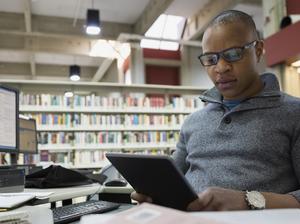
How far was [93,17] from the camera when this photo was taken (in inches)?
253

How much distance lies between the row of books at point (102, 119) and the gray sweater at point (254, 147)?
16.2ft

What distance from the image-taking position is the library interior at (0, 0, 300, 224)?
99cm

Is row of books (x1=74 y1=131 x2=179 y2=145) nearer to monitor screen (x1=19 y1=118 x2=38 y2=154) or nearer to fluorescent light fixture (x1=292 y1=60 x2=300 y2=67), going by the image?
fluorescent light fixture (x1=292 y1=60 x2=300 y2=67)

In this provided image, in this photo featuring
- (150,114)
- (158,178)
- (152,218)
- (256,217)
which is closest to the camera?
(152,218)

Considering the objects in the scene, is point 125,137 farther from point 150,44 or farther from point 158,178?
point 158,178

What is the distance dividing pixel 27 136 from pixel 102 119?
2930mm

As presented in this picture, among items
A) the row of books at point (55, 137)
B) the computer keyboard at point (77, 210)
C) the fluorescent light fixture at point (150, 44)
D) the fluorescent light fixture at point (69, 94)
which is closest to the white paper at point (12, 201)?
the computer keyboard at point (77, 210)

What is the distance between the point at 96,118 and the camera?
6211 mm

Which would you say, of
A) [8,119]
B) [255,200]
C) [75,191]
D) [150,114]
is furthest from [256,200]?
[150,114]

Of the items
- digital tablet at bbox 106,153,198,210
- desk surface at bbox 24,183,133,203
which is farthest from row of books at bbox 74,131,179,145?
digital tablet at bbox 106,153,198,210

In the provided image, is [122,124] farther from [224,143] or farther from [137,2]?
[224,143]

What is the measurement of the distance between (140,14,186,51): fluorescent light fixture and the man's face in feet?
24.4

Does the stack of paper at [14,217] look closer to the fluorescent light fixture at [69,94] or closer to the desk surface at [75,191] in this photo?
the desk surface at [75,191]

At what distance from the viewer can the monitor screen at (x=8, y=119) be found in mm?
1828
